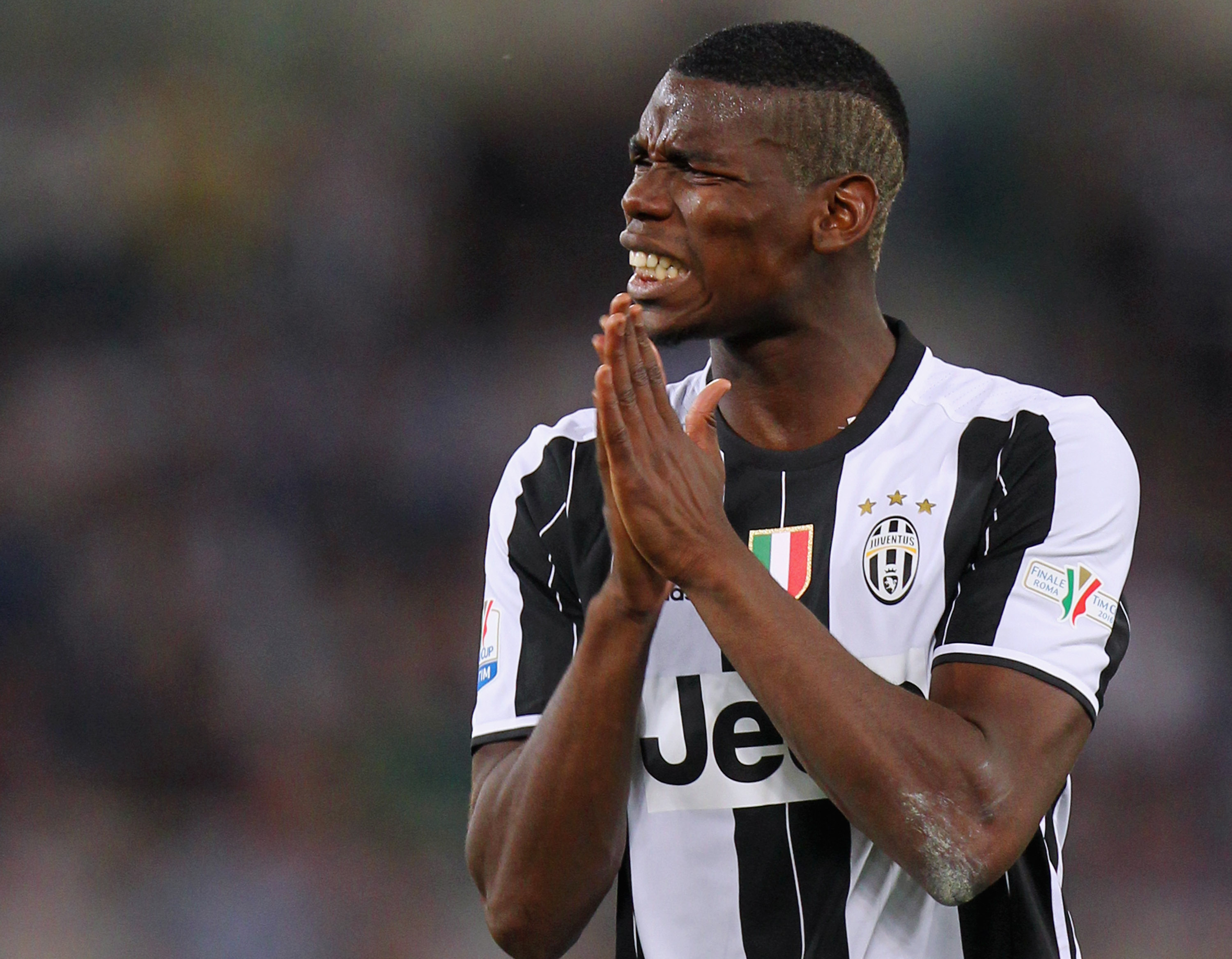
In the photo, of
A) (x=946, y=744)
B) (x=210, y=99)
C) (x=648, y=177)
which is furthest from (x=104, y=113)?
(x=946, y=744)

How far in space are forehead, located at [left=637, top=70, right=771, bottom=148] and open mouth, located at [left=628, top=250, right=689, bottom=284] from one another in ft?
0.57

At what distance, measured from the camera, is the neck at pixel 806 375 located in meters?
2.35

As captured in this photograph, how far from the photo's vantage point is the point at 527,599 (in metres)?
2.35

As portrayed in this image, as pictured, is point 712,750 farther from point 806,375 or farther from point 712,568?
point 806,375

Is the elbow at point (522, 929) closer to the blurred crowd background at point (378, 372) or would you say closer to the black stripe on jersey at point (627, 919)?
the black stripe on jersey at point (627, 919)

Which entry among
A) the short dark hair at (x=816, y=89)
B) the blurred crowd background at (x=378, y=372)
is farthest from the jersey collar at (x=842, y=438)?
the blurred crowd background at (x=378, y=372)

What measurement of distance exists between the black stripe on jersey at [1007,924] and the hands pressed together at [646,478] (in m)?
0.63

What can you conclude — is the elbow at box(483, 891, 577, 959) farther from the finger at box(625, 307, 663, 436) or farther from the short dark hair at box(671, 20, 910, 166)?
the short dark hair at box(671, 20, 910, 166)

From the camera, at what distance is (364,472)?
511 centimetres

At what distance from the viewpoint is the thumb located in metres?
2.04

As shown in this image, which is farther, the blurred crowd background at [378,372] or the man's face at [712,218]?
the blurred crowd background at [378,372]

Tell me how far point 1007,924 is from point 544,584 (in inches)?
32.8

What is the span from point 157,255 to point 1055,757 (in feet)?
13.7

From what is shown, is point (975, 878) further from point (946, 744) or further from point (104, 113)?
point (104, 113)
